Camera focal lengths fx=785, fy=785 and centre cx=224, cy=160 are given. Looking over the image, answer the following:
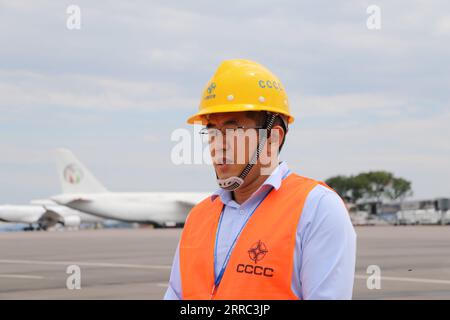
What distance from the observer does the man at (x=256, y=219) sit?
3.11 meters

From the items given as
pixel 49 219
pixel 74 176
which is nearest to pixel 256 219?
pixel 74 176

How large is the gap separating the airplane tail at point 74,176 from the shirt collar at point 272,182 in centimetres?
9190

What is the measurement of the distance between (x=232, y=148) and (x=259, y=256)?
52cm

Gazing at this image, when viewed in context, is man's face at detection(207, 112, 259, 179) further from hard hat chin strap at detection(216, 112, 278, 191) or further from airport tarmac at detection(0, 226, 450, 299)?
airport tarmac at detection(0, 226, 450, 299)

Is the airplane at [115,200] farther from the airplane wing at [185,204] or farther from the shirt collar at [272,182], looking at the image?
the shirt collar at [272,182]

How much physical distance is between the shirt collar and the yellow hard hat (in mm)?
249

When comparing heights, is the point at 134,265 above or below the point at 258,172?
below

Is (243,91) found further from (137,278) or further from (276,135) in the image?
(137,278)

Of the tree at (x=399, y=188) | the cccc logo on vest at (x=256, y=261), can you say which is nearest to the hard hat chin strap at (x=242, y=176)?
the cccc logo on vest at (x=256, y=261)

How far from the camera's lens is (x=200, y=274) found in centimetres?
347
